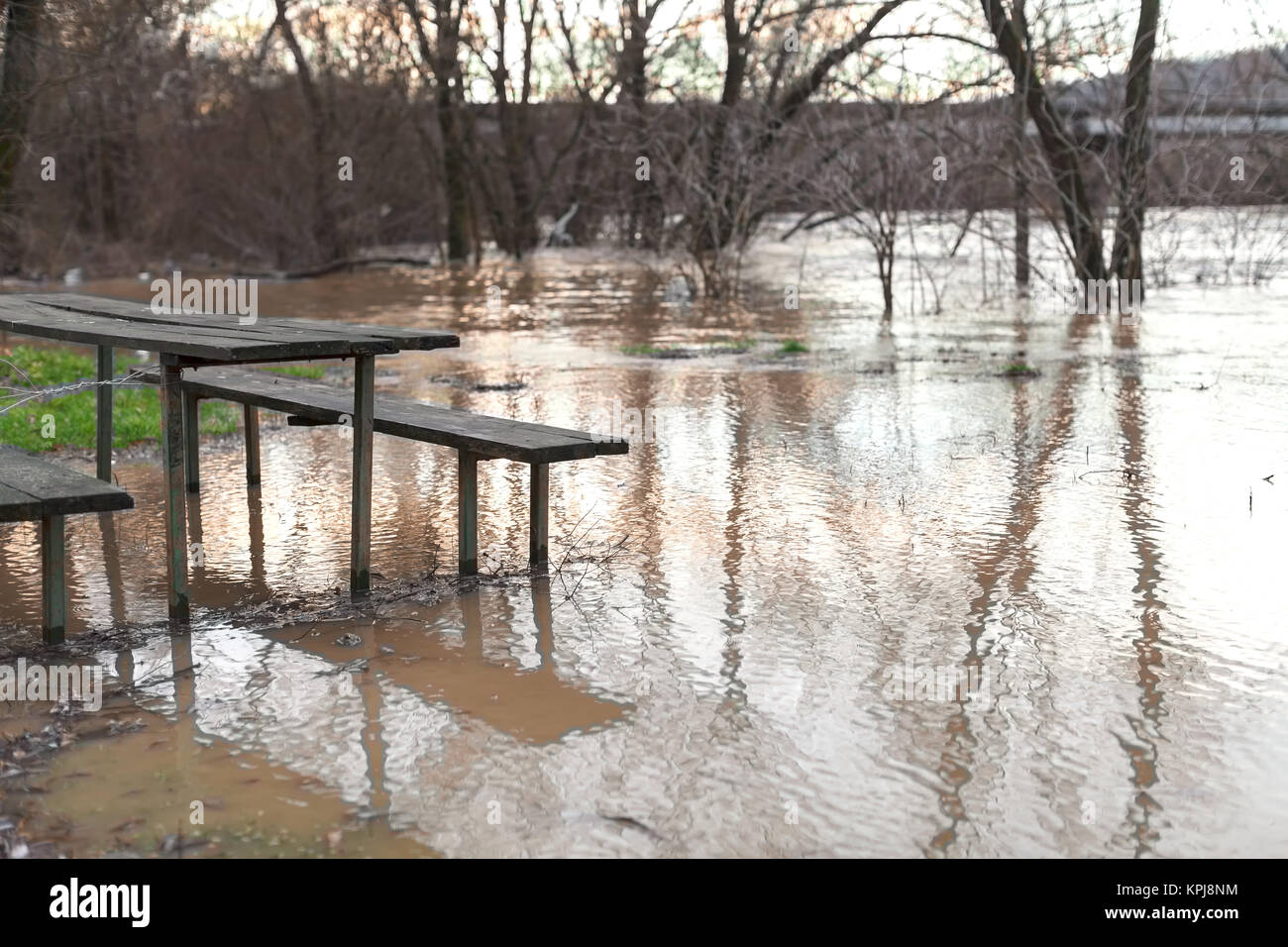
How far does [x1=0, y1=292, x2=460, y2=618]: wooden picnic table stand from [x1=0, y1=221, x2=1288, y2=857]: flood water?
0.85 ft

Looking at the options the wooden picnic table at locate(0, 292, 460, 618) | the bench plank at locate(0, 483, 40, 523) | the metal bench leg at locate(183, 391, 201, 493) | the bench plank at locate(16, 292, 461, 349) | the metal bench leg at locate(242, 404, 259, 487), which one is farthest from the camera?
the metal bench leg at locate(242, 404, 259, 487)

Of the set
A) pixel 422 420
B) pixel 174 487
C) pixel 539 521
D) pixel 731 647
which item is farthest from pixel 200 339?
pixel 731 647

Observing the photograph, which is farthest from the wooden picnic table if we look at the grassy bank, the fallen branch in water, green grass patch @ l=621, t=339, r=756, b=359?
the fallen branch in water

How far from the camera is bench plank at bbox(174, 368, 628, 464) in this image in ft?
16.1

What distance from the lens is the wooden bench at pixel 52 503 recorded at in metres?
4.13

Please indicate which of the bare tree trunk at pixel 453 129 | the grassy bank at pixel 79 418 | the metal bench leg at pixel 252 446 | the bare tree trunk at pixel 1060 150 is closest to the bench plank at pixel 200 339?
the metal bench leg at pixel 252 446

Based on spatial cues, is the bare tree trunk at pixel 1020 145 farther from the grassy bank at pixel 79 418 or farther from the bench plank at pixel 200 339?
the bench plank at pixel 200 339

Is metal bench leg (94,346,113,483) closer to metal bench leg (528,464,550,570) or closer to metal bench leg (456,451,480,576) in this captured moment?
metal bench leg (456,451,480,576)

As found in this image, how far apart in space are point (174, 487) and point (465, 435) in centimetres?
98

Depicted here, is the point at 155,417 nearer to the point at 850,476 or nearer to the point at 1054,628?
the point at 850,476

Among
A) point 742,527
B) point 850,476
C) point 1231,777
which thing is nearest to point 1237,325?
point 850,476
